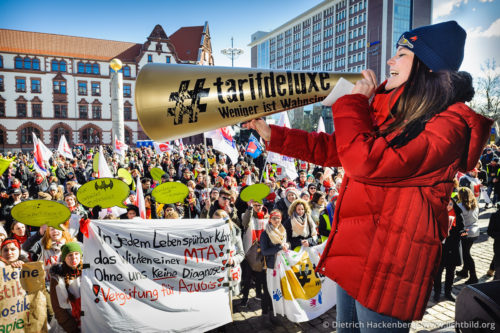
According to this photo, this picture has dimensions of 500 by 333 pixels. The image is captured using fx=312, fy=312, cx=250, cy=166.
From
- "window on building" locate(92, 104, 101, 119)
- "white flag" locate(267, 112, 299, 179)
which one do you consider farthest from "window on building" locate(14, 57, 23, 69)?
"white flag" locate(267, 112, 299, 179)

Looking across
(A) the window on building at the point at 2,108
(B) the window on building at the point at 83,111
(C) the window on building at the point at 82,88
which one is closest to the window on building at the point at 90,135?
(B) the window on building at the point at 83,111

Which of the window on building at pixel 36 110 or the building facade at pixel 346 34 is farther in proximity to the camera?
the building facade at pixel 346 34

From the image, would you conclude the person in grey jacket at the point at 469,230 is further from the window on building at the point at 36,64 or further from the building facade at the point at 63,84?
the window on building at the point at 36,64

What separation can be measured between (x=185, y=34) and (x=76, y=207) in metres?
55.5

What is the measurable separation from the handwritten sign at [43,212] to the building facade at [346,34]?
151ft

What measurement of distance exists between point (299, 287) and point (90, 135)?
165 feet

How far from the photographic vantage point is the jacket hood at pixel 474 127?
1.04 m

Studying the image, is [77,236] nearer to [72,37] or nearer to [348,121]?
[348,121]

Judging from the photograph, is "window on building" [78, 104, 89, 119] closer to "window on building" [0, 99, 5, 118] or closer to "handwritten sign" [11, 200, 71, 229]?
"window on building" [0, 99, 5, 118]

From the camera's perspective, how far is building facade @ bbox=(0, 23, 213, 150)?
44.1 metres

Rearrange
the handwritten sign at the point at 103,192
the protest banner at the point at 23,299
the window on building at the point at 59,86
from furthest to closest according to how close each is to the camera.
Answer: the window on building at the point at 59,86 < the handwritten sign at the point at 103,192 < the protest banner at the point at 23,299

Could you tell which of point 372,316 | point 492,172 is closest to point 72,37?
point 492,172

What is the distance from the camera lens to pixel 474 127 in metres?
1.05

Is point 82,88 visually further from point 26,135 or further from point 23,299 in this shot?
point 23,299
